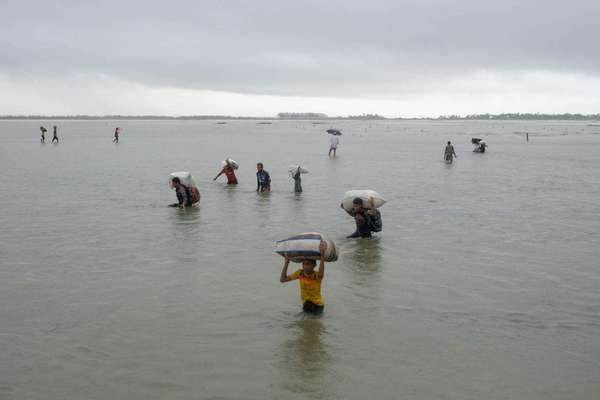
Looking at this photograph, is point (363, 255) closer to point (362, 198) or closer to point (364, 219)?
point (364, 219)

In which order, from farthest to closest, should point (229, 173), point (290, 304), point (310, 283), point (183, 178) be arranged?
point (229, 173) → point (183, 178) → point (290, 304) → point (310, 283)

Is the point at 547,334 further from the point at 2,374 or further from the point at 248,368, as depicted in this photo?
the point at 2,374

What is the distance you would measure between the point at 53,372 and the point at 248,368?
2089mm

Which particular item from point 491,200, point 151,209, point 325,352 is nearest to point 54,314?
point 325,352

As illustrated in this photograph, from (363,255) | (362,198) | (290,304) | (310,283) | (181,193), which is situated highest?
(362,198)

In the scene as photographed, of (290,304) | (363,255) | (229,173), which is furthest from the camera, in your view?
(229,173)

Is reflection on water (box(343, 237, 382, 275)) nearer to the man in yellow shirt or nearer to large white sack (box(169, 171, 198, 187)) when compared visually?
the man in yellow shirt

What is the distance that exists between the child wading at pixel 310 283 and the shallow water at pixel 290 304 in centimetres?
18

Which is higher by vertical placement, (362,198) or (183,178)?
(183,178)

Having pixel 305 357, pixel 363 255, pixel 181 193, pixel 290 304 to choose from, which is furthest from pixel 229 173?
pixel 305 357

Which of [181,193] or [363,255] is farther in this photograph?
[181,193]

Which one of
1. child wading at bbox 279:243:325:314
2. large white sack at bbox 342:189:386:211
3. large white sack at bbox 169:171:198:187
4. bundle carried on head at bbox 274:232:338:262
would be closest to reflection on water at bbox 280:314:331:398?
child wading at bbox 279:243:325:314

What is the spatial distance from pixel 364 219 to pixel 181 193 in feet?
20.4

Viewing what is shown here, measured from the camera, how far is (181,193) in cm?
1680
